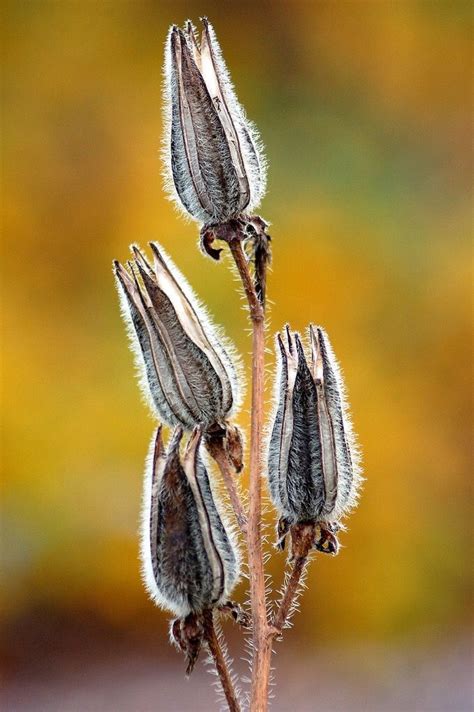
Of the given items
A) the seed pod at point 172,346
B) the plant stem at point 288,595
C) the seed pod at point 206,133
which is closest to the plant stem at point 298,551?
the plant stem at point 288,595

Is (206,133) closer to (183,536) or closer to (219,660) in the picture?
(183,536)

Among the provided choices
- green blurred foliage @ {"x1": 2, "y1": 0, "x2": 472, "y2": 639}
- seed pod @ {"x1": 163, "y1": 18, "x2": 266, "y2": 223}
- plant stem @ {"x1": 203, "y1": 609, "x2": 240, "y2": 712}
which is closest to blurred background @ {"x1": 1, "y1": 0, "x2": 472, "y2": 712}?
green blurred foliage @ {"x1": 2, "y1": 0, "x2": 472, "y2": 639}

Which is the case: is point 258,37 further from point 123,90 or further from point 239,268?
point 239,268

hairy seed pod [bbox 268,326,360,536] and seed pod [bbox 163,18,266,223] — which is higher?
seed pod [bbox 163,18,266,223]

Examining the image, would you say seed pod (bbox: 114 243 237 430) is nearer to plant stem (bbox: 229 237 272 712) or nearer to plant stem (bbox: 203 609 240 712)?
plant stem (bbox: 229 237 272 712)

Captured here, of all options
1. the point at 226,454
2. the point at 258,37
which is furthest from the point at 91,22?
the point at 226,454

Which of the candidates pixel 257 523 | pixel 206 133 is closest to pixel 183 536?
pixel 257 523
